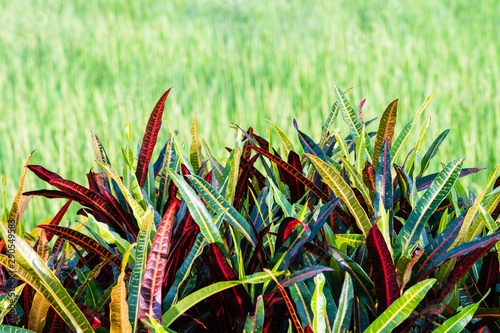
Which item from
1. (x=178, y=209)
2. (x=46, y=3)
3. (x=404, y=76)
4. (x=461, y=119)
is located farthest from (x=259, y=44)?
(x=178, y=209)

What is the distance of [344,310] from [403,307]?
8 cm

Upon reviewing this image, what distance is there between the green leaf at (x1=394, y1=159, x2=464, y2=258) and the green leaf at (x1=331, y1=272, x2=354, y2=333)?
14 centimetres

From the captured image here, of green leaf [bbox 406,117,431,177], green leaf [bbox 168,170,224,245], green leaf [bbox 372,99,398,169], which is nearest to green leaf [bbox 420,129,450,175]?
green leaf [bbox 406,117,431,177]

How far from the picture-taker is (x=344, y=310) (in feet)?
2.23

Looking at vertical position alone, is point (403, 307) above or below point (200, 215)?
below

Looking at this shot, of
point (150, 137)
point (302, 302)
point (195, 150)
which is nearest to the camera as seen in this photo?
point (302, 302)

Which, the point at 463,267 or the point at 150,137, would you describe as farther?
the point at 150,137

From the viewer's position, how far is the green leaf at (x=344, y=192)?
0.82 metres

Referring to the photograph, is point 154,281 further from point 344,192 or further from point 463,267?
point 463,267

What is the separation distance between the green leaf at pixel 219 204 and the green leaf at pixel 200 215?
3cm

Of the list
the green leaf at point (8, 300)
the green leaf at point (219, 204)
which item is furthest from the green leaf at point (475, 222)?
the green leaf at point (8, 300)

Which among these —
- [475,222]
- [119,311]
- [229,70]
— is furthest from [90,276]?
[229,70]

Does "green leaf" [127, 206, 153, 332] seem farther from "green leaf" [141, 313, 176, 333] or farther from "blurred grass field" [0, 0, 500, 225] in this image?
"blurred grass field" [0, 0, 500, 225]

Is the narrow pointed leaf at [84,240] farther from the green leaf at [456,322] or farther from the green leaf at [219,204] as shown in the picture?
the green leaf at [456,322]
